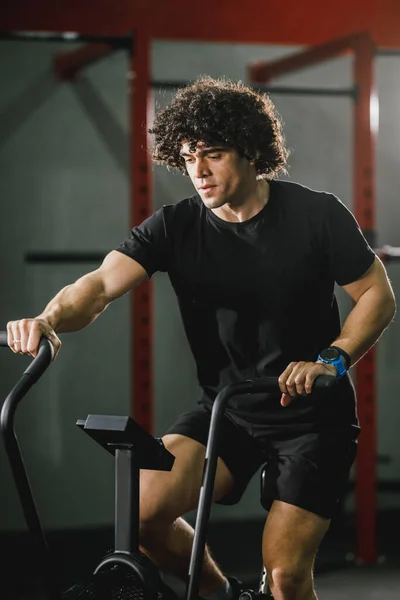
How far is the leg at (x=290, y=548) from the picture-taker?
8.36 feet

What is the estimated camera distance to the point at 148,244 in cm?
283

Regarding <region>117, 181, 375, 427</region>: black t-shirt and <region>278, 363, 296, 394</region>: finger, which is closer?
<region>278, 363, 296, 394</region>: finger

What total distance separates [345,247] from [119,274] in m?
0.64

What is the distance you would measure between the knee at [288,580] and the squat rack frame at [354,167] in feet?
5.48

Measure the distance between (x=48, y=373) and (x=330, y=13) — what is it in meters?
2.39

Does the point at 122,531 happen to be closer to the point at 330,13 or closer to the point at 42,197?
the point at 42,197

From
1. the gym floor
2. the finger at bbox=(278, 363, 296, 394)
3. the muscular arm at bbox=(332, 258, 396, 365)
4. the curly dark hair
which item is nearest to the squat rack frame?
the gym floor

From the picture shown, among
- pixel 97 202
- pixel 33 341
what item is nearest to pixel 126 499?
pixel 33 341

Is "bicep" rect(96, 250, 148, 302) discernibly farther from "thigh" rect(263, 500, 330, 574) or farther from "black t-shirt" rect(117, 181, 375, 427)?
"thigh" rect(263, 500, 330, 574)

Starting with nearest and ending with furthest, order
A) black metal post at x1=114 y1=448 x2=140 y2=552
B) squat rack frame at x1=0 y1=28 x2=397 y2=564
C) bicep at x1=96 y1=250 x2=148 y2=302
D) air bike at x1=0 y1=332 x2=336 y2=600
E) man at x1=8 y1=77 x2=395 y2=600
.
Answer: air bike at x1=0 y1=332 x2=336 y2=600 → black metal post at x1=114 y1=448 x2=140 y2=552 → man at x1=8 y1=77 x2=395 y2=600 → bicep at x1=96 y1=250 x2=148 y2=302 → squat rack frame at x1=0 y1=28 x2=397 y2=564

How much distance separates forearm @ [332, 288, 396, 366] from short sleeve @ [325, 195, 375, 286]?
0.24ft

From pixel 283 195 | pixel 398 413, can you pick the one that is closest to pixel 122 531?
pixel 283 195

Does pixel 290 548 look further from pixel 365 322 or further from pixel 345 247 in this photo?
pixel 345 247

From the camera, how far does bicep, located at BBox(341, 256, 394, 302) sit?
8.94 feet
